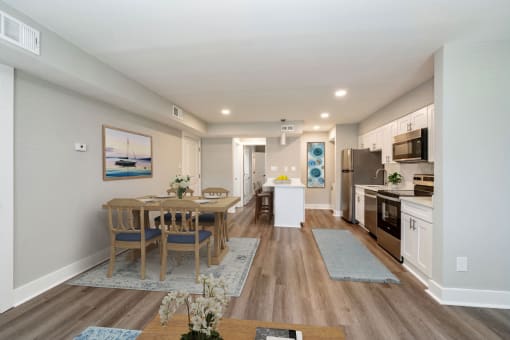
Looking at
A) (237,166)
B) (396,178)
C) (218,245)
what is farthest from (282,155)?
(218,245)

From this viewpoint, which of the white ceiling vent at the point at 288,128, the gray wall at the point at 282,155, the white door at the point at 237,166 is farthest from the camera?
the white door at the point at 237,166

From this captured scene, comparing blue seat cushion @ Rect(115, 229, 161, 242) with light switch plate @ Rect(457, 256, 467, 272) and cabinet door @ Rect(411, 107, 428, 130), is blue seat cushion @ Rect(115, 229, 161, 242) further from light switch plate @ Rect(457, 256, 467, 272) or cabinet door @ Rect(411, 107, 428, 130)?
cabinet door @ Rect(411, 107, 428, 130)

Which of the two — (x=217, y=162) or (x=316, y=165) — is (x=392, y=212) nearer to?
(x=316, y=165)

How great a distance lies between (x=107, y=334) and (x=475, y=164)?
3556 millimetres

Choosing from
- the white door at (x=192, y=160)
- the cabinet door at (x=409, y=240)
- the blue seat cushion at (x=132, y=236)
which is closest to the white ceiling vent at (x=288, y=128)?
the white door at (x=192, y=160)

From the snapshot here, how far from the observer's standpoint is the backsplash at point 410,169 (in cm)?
338

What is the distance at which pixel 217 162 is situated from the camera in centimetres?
654

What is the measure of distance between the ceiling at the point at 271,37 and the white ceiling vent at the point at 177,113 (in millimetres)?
859

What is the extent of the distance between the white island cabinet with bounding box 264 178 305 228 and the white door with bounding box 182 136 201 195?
2387 mm

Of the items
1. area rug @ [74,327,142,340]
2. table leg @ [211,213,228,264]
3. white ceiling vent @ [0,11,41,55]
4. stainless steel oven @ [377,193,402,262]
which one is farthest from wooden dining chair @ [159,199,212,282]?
stainless steel oven @ [377,193,402,262]

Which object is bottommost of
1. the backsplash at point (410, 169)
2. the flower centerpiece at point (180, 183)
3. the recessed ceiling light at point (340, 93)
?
the flower centerpiece at point (180, 183)

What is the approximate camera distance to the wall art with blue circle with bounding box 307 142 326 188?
7.02 metres

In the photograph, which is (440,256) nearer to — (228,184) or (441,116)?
(441,116)

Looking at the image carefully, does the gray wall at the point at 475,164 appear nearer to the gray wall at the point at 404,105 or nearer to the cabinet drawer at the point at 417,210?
the cabinet drawer at the point at 417,210
